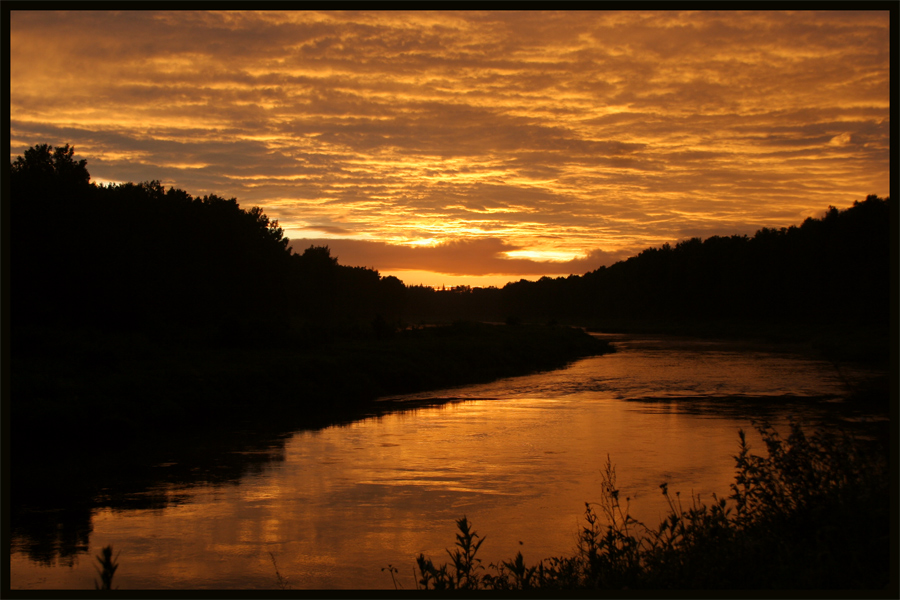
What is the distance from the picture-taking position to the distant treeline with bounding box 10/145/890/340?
32438mm

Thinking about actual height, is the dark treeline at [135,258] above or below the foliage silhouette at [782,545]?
above

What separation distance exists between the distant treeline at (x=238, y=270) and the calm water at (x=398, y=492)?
55.4 ft

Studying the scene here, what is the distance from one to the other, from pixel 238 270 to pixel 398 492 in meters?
44.7

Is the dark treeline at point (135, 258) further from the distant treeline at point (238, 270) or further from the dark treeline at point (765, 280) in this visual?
the dark treeline at point (765, 280)

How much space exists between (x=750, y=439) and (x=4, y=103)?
1724cm

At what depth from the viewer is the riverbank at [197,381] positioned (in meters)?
18.9

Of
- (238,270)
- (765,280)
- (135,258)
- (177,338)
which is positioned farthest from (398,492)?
(765,280)

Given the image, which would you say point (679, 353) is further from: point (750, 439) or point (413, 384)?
point (750, 439)

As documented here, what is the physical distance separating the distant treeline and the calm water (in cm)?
1688

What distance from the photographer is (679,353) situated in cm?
5278

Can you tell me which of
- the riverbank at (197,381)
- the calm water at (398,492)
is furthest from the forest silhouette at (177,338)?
the calm water at (398,492)

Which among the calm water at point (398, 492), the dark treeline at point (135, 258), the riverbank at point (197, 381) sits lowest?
the calm water at point (398, 492)

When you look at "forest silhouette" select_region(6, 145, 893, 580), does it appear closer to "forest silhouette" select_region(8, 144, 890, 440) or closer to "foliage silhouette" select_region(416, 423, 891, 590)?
"forest silhouette" select_region(8, 144, 890, 440)

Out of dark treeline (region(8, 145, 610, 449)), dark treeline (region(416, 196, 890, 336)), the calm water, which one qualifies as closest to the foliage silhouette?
the calm water
